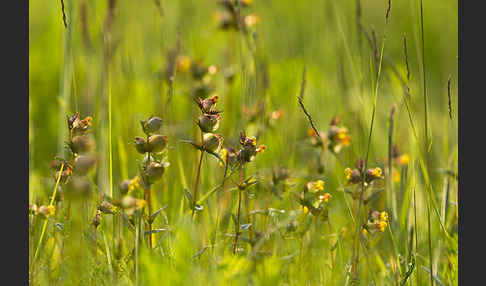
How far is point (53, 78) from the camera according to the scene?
311 cm

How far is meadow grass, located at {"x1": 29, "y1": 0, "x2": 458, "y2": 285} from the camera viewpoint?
5.16ft

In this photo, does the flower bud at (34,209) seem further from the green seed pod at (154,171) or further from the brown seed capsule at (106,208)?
the green seed pod at (154,171)

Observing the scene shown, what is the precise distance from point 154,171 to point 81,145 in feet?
0.61

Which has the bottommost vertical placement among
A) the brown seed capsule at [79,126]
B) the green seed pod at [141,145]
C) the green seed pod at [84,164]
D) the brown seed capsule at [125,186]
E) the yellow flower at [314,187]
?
the yellow flower at [314,187]

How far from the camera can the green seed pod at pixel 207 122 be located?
1.54m

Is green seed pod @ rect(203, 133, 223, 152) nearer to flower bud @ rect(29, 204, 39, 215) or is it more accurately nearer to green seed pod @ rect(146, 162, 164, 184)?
green seed pod @ rect(146, 162, 164, 184)

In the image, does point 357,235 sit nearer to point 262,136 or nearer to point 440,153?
point 262,136

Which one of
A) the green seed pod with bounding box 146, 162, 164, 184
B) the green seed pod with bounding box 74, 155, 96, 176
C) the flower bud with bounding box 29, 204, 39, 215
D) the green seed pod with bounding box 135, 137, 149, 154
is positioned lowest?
the flower bud with bounding box 29, 204, 39, 215

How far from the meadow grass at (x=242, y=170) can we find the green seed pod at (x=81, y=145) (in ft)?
0.08

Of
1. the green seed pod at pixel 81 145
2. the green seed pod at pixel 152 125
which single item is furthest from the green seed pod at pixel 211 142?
the green seed pod at pixel 81 145

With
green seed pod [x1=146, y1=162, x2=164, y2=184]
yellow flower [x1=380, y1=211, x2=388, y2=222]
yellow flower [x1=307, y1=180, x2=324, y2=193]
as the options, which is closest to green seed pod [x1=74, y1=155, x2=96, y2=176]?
green seed pod [x1=146, y1=162, x2=164, y2=184]

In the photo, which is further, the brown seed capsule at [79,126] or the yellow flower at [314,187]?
the yellow flower at [314,187]

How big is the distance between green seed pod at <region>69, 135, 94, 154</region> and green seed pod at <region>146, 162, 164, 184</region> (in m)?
0.15

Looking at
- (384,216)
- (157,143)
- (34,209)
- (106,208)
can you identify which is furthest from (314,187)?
(34,209)
